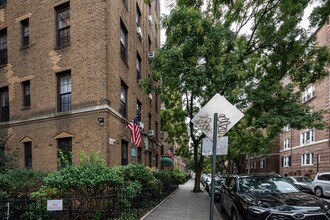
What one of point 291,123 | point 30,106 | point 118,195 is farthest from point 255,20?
point 30,106

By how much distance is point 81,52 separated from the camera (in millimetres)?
11844

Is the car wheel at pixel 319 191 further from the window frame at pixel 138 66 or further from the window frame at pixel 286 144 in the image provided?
the window frame at pixel 286 144

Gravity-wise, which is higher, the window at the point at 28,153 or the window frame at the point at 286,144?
the window at the point at 28,153

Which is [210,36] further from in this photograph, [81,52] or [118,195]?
[118,195]

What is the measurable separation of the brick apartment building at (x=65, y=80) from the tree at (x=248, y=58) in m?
2.47

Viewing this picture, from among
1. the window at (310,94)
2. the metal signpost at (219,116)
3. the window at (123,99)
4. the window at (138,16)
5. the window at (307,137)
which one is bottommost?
the window at (307,137)

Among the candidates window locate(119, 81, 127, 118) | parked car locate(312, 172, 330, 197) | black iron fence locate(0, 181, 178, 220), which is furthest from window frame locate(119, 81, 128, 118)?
parked car locate(312, 172, 330, 197)

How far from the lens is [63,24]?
12.7 m

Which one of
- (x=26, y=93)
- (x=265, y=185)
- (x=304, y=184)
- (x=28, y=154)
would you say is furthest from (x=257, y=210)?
(x=304, y=184)

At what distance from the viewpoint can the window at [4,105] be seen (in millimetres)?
14312

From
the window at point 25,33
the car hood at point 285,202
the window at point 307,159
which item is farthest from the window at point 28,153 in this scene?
the window at point 307,159

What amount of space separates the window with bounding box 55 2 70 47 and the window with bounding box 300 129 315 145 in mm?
31816

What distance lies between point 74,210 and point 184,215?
4.20 metres

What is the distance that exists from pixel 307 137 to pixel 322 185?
1895 cm
